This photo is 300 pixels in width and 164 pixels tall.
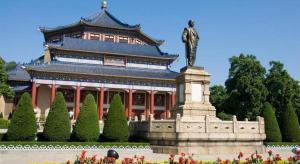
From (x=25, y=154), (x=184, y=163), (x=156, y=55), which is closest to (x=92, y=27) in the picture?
(x=156, y=55)

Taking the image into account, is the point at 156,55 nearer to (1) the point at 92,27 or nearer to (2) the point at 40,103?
(1) the point at 92,27

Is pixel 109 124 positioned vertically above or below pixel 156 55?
below

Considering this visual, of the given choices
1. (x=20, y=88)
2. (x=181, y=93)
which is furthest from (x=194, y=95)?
(x=20, y=88)

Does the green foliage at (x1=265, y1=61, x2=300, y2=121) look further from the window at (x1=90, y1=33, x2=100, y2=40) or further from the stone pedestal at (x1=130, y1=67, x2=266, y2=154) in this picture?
the window at (x1=90, y1=33, x2=100, y2=40)

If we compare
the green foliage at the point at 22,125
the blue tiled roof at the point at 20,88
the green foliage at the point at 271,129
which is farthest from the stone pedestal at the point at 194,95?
the blue tiled roof at the point at 20,88

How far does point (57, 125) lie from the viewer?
910 inches

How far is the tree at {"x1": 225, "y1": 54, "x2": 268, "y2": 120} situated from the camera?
43.3 m

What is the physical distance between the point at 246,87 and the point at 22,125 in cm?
3019

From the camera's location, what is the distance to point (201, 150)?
21.1 metres

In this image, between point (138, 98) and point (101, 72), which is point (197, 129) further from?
point (138, 98)

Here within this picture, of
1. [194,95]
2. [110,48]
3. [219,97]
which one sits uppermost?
[110,48]

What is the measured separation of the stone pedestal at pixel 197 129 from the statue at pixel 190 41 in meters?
0.87

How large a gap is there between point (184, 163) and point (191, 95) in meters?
13.1

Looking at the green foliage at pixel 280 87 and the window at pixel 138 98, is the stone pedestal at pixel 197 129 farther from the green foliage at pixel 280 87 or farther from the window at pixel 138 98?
the window at pixel 138 98
